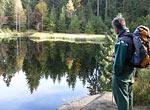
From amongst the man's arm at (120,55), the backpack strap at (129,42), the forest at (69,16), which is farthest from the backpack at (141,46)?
the forest at (69,16)

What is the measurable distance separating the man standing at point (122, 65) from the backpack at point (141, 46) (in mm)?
132

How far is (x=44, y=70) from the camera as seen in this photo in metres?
14.4

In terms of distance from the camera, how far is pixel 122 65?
3785 mm

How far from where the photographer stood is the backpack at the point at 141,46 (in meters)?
3.67

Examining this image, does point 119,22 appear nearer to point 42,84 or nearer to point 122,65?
point 122,65

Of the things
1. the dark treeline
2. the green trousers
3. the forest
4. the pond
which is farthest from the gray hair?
the dark treeline

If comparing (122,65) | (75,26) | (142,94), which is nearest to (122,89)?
(122,65)

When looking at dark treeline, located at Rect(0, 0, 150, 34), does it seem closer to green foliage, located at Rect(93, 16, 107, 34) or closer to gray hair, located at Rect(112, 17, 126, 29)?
green foliage, located at Rect(93, 16, 107, 34)

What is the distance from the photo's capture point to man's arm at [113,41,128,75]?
146 inches

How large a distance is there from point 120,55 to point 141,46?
403mm

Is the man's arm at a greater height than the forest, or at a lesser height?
lesser

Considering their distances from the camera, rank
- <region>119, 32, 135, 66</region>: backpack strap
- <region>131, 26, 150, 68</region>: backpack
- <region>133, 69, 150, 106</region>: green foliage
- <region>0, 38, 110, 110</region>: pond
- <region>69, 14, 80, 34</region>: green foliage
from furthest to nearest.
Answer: <region>69, 14, 80, 34</region>: green foliage → <region>0, 38, 110, 110</region>: pond → <region>133, 69, 150, 106</region>: green foliage → <region>119, 32, 135, 66</region>: backpack strap → <region>131, 26, 150, 68</region>: backpack

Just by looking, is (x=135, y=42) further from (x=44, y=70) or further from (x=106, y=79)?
(x=44, y=70)

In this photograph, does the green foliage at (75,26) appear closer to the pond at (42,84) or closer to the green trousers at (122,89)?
the pond at (42,84)
